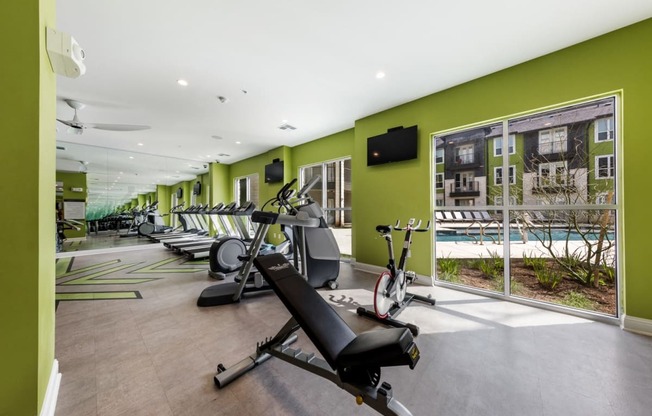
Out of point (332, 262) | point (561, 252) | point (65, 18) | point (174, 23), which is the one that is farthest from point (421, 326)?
point (65, 18)

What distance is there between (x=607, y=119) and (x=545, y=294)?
231cm

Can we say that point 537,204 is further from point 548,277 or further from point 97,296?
point 97,296

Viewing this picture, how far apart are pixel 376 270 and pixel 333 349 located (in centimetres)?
354

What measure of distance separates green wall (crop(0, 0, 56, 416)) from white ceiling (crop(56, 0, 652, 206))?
4.85 ft

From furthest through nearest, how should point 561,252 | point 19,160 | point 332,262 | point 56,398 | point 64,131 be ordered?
point 64,131, point 332,262, point 561,252, point 56,398, point 19,160

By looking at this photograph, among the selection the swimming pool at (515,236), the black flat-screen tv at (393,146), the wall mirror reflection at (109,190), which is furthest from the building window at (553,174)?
the wall mirror reflection at (109,190)

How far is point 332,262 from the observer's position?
12.4 ft

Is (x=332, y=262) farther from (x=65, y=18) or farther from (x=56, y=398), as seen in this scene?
(x=65, y=18)

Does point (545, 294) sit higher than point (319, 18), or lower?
lower

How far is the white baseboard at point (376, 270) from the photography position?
13.2ft

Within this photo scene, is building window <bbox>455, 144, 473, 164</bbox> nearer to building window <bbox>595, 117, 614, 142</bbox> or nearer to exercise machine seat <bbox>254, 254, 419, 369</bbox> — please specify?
building window <bbox>595, 117, 614, 142</bbox>

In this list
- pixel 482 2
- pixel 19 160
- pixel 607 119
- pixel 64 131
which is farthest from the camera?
pixel 64 131

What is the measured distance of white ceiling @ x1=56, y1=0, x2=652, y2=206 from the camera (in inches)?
90.4

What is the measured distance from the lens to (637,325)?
242 centimetres
